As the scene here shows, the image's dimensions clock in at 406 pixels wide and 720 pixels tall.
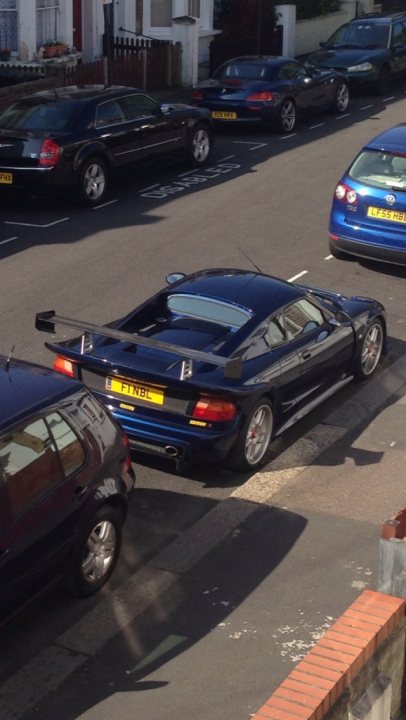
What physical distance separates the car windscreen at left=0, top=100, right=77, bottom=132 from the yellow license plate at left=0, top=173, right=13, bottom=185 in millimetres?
727

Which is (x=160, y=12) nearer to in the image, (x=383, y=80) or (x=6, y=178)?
(x=383, y=80)

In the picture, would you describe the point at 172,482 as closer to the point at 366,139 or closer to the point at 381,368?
the point at 381,368

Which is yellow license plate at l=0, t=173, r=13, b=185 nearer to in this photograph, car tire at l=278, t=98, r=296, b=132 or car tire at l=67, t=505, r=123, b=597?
car tire at l=278, t=98, r=296, b=132

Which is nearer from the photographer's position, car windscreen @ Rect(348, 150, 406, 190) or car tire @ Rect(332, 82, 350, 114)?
car windscreen @ Rect(348, 150, 406, 190)

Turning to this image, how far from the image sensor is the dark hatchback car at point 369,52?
27844 millimetres

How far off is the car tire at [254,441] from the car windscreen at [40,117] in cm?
903

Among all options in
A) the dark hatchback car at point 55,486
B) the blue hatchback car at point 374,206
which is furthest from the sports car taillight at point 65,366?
the blue hatchback car at point 374,206

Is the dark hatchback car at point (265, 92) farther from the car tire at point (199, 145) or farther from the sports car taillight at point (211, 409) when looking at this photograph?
the sports car taillight at point (211, 409)

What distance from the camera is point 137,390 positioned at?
9.77 metres

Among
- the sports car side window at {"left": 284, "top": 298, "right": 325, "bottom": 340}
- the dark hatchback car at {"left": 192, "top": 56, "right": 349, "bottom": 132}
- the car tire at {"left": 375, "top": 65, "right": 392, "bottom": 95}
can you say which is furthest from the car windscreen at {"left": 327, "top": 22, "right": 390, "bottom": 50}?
the sports car side window at {"left": 284, "top": 298, "right": 325, "bottom": 340}

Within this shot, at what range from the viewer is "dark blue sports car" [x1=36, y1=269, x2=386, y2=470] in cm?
960

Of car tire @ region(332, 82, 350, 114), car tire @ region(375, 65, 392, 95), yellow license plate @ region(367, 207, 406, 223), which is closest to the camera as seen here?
yellow license plate @ region(367, 207, 406, 223)

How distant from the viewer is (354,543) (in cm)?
898

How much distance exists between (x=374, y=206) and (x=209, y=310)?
523 cm
